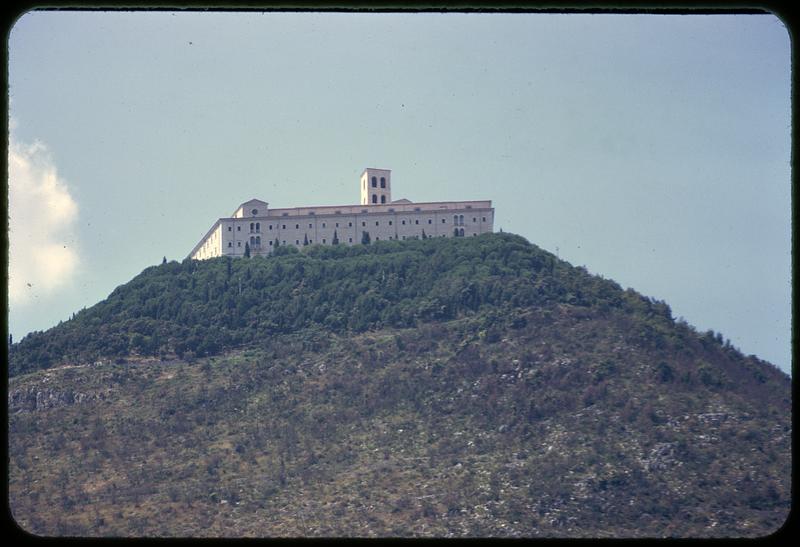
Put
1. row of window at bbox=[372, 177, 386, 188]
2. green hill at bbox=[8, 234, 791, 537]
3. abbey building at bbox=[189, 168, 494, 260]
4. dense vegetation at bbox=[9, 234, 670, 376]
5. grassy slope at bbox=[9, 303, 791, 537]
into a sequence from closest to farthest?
grassy slope at bbox=[9, 303, 791, 537] → green hill at bbox=[8, 234, 791, 537] → dense vegetation at bbox=[9, 234, 670, 376] → abbey building at bbox=[189, 168, 494, 260] → row of window at bbox=[372, 177, 386, 188]

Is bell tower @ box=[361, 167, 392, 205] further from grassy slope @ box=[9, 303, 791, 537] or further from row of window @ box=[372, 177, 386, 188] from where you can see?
grassy slope @ box=[9, 303, 791, 537]

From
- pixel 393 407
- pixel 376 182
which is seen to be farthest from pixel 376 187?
pixel 393 407

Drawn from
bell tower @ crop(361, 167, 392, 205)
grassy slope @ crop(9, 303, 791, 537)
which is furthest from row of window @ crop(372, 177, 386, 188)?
grassy slope @ crop(9, 303, 791, 537)

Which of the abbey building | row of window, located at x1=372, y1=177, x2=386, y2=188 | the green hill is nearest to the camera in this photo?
the green hill

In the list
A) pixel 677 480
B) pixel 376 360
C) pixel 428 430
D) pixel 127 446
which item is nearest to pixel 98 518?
pixel 127 446

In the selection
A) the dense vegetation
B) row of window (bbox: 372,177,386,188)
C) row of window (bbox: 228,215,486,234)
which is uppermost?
row of window (bbox: 372,177,386,188)

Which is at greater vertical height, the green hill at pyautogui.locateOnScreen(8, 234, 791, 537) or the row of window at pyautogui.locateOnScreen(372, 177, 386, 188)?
the row of window at pyautogui.locateOnScreen(372, 177, 386, 188)

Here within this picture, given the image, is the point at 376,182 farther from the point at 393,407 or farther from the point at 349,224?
the point at 393,407

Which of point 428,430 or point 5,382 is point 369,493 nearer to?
point 428,430
